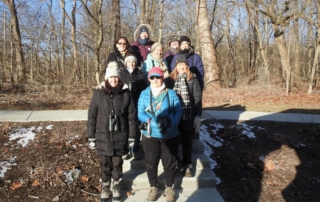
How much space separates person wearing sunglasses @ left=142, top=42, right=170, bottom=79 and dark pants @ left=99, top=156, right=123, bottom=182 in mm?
1437

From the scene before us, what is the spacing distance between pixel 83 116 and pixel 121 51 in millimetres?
3453

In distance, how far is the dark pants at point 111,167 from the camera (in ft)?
12.9

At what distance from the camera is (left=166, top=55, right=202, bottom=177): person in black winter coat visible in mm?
4191

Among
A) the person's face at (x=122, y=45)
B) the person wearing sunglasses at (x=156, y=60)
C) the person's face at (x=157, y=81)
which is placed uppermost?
the person's face at (x=122, y=45)

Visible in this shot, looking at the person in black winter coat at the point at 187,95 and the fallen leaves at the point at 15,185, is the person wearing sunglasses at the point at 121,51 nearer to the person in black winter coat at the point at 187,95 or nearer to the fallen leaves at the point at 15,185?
the person in black winter coat at the point at 187,95

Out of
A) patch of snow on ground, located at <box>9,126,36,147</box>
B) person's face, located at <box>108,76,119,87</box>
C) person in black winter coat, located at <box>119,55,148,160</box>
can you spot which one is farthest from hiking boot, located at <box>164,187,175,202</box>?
patch of snow on ground, located at <box>9,126,36,147</box>

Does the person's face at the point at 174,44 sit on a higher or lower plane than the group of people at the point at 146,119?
higher

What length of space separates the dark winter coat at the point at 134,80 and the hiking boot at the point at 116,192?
1.22 meters

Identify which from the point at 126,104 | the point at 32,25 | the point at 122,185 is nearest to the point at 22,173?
the point at 122,185

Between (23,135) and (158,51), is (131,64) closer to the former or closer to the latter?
(158,51)

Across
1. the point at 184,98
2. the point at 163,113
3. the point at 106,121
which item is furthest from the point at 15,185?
the point at 184,98

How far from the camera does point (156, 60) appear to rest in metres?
4.41

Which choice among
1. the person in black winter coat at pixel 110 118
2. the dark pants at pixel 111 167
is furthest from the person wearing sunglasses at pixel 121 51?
the dark pants at pixel 111 167

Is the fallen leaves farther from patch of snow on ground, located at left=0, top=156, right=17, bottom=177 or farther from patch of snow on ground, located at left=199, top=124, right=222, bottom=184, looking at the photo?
patch of snow on ground, located at left=199, top=124, right=222, bottom=184
